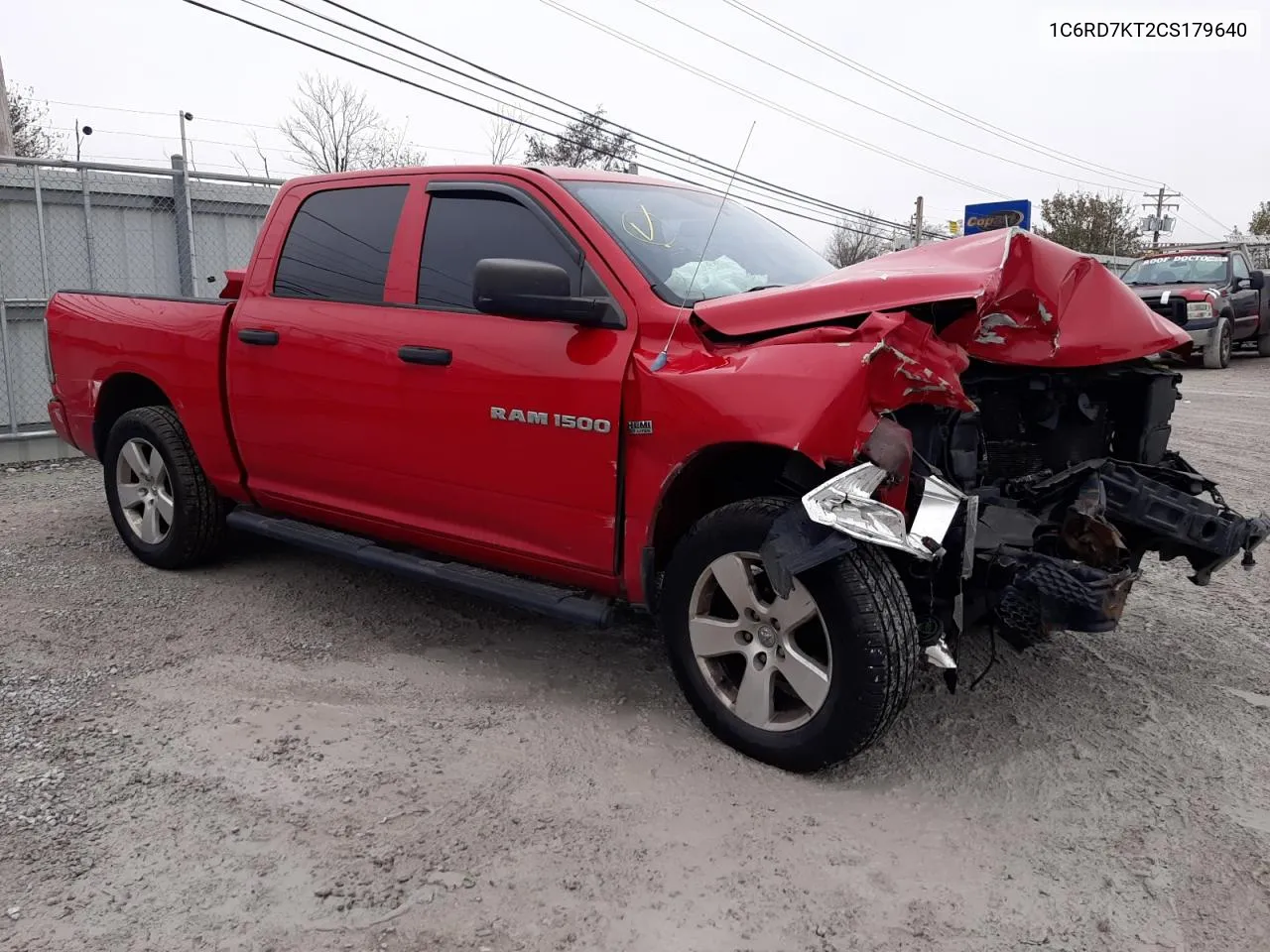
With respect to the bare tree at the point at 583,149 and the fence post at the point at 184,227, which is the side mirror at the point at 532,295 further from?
the bare tree at the point at 583,149

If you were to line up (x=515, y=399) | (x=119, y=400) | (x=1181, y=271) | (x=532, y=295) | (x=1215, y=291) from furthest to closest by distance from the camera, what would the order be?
1. (x=1181, y=271)
2. (x=1215, y=291)
3. (x=119, y=400)
4. (x=515, y=399)
5. (x=532, y=295)

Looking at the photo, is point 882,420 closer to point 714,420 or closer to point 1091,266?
point 714,420

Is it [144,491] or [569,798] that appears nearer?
[569,798]

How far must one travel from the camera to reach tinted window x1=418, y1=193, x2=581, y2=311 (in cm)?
359

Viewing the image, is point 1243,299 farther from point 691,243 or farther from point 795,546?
point 795,546

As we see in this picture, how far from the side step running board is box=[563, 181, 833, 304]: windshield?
108cm

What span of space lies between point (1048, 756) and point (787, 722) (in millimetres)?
863

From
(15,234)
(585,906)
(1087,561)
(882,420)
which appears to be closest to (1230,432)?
(1087,561)

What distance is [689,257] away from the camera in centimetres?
356

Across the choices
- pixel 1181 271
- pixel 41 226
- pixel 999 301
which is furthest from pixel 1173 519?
pixel 1181 271

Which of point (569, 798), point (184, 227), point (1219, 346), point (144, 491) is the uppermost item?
point (184, 227)

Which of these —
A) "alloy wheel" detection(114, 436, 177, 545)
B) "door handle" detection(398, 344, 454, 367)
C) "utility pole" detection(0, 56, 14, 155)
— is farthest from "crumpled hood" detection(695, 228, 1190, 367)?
"utility pole" detection(0, 56, 14, 155)

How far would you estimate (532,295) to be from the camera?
10.3 feet

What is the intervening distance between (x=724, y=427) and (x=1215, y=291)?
14.6m
